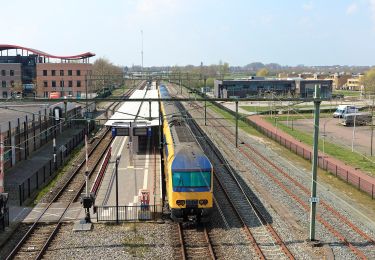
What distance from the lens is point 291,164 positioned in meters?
33.1

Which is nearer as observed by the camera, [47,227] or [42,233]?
[42,233]

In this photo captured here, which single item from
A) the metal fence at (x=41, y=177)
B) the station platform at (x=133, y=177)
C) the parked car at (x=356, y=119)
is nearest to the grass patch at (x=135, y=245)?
the station platform at (x=133, y=177)

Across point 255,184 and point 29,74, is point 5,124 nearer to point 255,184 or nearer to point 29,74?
point 255,184

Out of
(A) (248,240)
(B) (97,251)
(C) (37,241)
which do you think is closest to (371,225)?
(A) (248,240)

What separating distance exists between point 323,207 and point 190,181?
761 centimetres

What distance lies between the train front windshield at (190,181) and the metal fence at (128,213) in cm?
250

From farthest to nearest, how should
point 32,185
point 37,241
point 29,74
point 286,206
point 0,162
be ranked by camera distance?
point 29,74, point 32,185, point 286,206, point 0,162, point 37,241

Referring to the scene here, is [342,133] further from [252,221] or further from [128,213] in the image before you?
[128,213]

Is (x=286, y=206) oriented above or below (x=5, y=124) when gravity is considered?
below

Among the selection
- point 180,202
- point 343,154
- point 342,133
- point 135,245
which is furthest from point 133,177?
point 342,133

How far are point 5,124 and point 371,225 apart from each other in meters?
Answer: 23.3

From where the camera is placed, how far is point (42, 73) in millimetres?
87750

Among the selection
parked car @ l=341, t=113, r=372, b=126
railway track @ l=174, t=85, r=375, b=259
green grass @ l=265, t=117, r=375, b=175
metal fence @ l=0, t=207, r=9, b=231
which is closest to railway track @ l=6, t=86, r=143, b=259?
metal fence @ l=0, t=207, r=9, b=231

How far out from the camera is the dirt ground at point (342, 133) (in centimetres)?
4353
